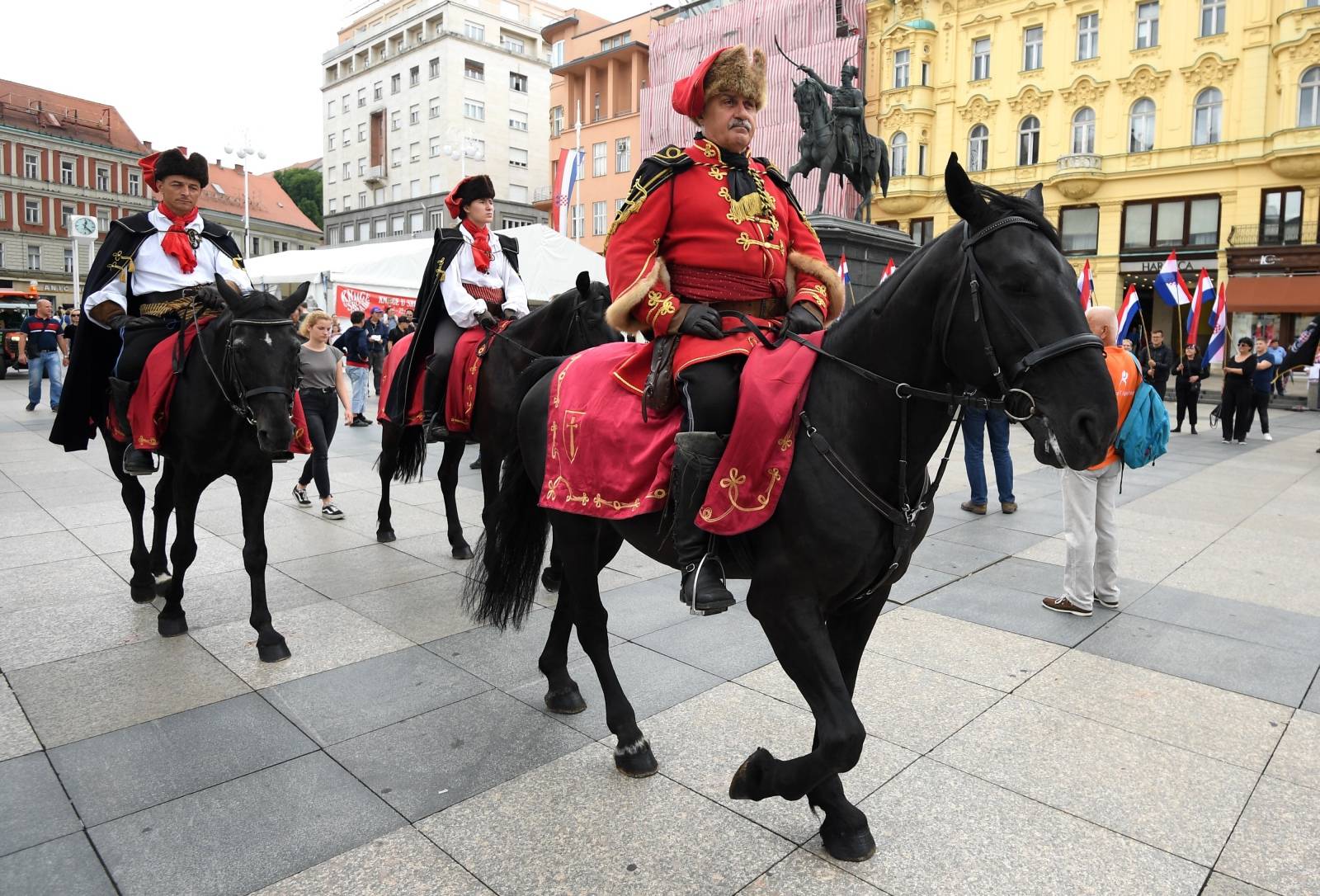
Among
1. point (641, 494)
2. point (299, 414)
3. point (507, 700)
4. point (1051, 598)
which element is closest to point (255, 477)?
point (299, 414)

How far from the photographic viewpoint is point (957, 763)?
3584mm

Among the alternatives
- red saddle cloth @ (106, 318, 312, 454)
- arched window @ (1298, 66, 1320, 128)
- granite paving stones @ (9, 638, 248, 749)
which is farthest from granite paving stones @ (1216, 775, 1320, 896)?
arched window @ (1298, 66, 1320, 128)

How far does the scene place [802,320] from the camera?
3.25m

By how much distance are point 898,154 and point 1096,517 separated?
40.9 m

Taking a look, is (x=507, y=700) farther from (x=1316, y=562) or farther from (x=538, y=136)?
(x=538, y=136)

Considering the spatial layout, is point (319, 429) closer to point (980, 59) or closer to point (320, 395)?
point (320, 395)

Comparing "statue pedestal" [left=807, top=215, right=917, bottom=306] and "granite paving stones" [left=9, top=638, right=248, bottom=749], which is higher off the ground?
"statue pedestal" [left=807, top=215, right=917, bottom=306]

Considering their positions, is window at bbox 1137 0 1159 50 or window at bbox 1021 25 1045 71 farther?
window at bbox 1021 25 1045 71

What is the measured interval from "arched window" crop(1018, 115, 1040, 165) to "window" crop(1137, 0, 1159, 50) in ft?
15.9

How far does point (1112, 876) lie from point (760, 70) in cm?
313

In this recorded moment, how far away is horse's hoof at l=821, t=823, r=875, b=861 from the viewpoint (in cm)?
292

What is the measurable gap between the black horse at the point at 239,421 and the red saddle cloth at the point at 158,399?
0.06 m

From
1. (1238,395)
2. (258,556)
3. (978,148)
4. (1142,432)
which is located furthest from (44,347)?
(978,148)

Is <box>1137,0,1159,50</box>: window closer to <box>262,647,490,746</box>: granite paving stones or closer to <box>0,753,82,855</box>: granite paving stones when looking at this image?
<box>262,647,490,746</box>: granite paving stones
